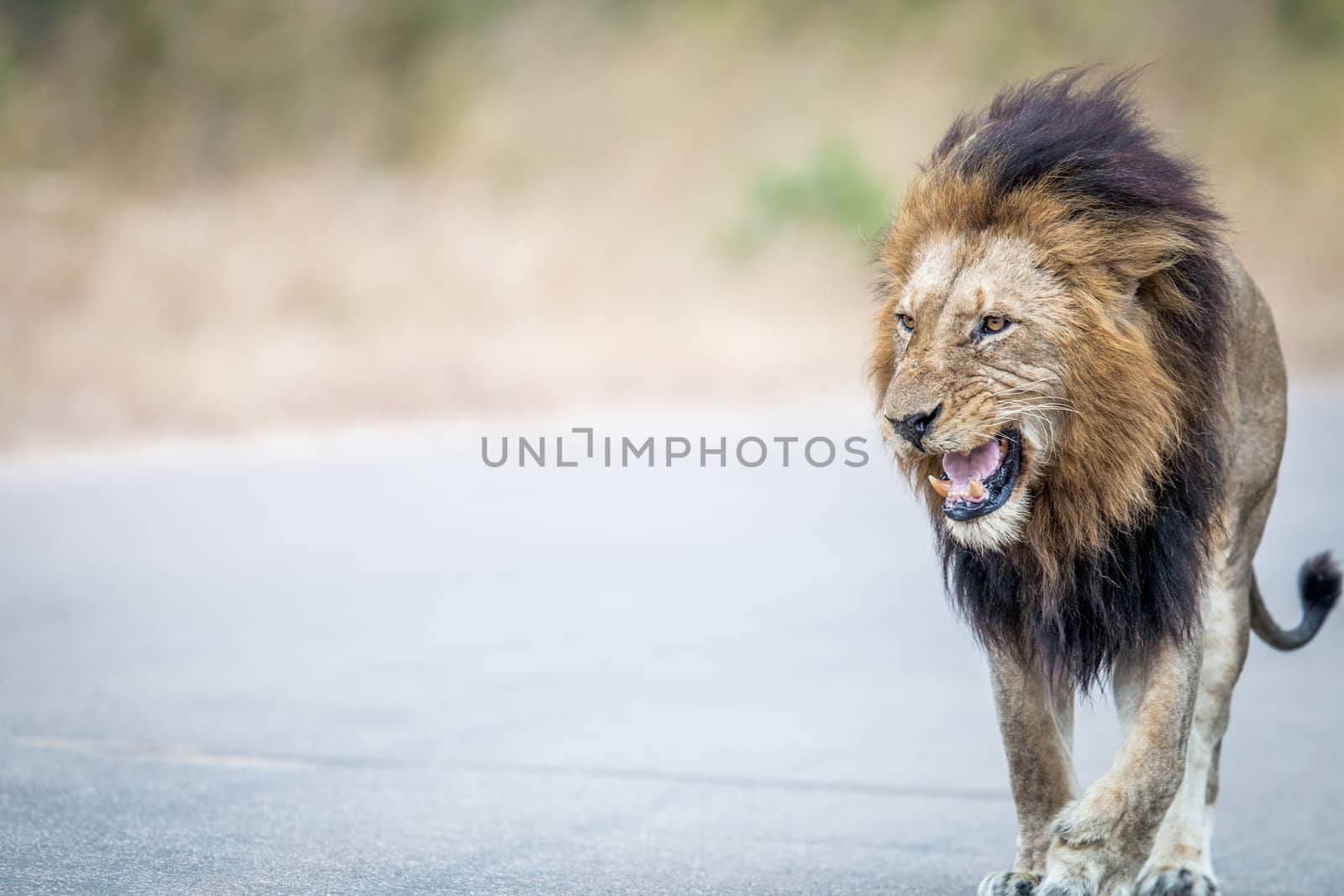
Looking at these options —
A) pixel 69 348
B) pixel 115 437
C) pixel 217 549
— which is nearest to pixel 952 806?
pixel 217 549

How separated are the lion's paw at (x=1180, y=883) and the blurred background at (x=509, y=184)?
10.5 meters

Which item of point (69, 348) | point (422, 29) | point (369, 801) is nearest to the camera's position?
point (369, 801)

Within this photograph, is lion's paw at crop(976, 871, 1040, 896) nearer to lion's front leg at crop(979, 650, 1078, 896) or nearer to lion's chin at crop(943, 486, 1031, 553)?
lion's front leg at crop(979, 650, 1078, 896)

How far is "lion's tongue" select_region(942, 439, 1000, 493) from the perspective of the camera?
348 centimetres

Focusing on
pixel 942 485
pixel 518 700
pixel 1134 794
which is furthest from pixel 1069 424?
pixel 518 700

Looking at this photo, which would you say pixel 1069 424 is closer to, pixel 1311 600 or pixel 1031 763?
pixel 1031 763

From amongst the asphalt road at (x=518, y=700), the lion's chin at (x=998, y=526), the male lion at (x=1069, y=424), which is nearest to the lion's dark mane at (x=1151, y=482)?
the male lion at (x=1069, y=424)

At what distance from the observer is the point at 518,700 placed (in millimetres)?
6227

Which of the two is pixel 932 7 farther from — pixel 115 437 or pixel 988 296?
pixel 988 296

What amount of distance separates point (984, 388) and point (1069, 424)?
18 cm

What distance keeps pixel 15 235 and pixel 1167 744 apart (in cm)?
1874

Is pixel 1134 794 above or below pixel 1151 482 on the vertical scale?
below

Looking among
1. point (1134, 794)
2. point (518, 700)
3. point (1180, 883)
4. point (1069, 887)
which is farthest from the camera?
point (518, 700)

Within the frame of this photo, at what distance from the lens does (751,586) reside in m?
8.85
